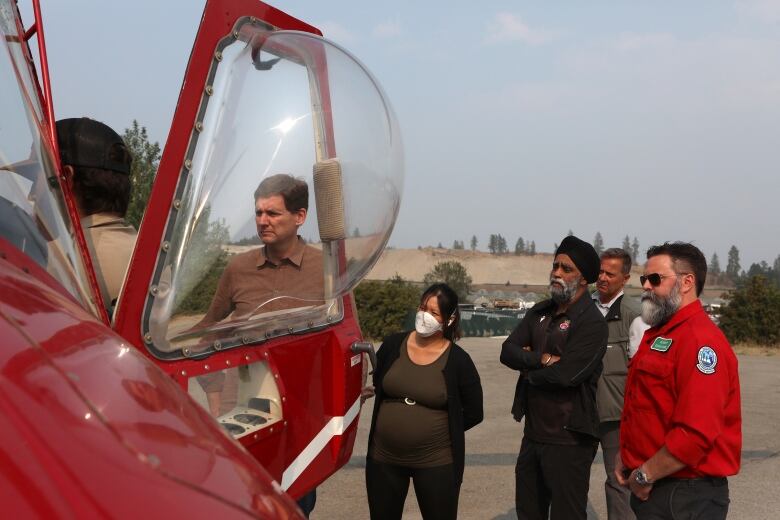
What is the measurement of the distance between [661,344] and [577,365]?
93 cm

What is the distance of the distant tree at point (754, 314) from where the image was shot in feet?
69.3

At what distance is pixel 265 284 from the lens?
6.88 ft

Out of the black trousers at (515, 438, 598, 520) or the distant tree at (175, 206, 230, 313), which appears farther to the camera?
the black trousers at (515, 438, 598, 520)

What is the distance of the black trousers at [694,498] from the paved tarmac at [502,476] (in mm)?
2632

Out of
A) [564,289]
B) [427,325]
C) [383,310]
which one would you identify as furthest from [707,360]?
[383,310]

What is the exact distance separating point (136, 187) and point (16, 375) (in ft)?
5.08

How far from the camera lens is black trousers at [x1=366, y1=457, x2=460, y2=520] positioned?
165 inches

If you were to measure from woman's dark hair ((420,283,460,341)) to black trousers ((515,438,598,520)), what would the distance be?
755mm

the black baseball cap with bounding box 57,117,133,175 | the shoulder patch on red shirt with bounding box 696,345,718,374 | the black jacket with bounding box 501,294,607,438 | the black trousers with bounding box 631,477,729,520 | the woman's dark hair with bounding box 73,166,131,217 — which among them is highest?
the black baseball cap with bounding box 57,117,133,175

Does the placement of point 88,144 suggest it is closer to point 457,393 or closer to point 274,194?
point 274,194

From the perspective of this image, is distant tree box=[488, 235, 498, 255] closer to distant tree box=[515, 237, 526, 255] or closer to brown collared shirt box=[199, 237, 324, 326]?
distant tree box=[515, 237, 526, 255]

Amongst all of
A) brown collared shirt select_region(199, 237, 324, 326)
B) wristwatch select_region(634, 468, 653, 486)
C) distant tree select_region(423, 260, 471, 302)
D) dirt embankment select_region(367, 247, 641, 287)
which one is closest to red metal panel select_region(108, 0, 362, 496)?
brown collared shirt select_region(199, 237, 324, 326)

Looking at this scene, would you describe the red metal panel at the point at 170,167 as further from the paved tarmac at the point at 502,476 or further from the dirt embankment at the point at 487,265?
the dirt embankment at the point at 487,265

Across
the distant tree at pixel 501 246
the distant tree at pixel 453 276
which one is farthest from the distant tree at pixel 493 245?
the distant tree at pixel 453 276
